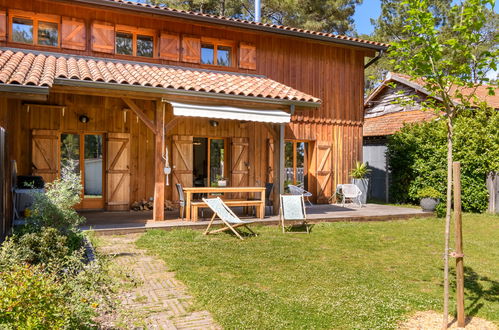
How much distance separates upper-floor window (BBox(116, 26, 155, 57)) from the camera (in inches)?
434

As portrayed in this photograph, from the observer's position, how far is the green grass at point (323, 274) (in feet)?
12.8

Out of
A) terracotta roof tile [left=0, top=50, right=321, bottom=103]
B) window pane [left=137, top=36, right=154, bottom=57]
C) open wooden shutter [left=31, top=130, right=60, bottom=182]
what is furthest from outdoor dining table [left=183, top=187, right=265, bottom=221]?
window pane [left=137, top=36, right=154, bottom=57]

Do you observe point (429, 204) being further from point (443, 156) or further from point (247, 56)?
point (247, 56)

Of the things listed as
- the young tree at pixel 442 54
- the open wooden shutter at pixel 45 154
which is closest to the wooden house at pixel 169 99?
the open wooden shutter at pixel 45 154

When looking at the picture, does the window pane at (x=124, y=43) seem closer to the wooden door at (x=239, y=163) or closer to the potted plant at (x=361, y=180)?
the wooden door at (x=239, y=163)

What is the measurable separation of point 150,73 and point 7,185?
427 cm

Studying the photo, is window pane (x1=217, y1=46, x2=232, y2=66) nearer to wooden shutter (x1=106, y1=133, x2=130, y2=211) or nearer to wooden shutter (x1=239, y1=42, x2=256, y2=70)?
wooden shutter (x1=239, y1=42, x2=256, y2=70)

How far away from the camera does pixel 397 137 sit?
14.1 metres

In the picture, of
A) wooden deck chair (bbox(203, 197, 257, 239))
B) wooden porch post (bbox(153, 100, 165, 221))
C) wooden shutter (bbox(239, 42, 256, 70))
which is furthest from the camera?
wooden shutter (bbox(239, 42, 256, 70))

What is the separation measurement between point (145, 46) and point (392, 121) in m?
11.5

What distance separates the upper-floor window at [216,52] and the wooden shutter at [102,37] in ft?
8.58

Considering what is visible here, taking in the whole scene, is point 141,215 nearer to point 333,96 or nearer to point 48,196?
point 48,196

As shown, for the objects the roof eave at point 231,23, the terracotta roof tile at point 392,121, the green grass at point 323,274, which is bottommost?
the green grass at point 323,274

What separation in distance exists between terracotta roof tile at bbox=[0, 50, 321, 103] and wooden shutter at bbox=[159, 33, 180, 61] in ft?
1.75
